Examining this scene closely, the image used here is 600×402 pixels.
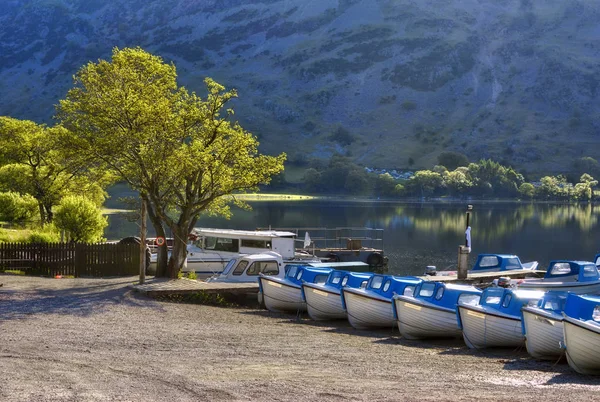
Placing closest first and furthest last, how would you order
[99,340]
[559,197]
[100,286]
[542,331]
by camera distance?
[99,340] < [542,331] < [100,286] < [559,197]

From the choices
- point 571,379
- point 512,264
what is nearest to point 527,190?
point 512,264

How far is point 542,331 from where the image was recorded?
64.0 feet

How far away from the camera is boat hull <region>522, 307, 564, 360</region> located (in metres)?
19.2

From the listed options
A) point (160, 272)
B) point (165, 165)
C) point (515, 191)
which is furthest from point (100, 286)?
point (515, 191)

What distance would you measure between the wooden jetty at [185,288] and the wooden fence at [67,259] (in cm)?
367

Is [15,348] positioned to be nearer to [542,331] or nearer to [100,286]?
[100,286]

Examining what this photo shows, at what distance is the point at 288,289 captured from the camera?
27.8 m

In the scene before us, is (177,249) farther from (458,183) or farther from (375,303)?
(458,183)

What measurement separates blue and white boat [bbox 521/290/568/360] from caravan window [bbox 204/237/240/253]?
24218mm

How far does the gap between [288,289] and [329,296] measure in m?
2.19

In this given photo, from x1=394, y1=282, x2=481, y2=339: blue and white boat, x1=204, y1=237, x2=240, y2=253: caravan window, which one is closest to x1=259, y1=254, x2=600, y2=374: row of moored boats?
x1=394, y1=282, x2=481, y2=339: blue and white boat

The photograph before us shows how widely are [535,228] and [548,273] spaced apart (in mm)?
61201

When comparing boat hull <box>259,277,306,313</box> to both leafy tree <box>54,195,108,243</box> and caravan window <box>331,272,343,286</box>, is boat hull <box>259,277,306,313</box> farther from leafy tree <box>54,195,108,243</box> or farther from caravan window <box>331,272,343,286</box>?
leafy tree <box>54,195,108,243</box>

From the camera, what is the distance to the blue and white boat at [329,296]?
26.2 metres
